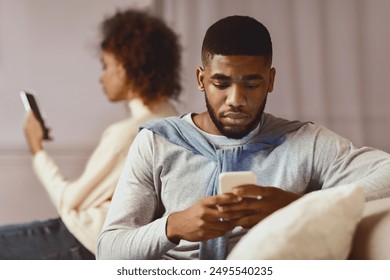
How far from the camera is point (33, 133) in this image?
4.80 feet

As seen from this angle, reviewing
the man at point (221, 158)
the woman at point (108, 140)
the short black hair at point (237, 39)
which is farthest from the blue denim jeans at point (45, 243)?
the short black hair at point (237, 39)

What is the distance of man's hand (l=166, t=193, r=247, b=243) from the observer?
1.21m

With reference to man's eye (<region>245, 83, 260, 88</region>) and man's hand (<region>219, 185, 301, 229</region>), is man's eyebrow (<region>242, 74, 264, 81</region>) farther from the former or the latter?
man's hand (<region>219, 185, 301, 229</region>)

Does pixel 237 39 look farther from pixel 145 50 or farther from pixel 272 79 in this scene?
pixel 145 50

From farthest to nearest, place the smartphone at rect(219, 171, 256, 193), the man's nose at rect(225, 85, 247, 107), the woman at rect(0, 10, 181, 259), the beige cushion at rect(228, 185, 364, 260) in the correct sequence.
Result: the woman at rect(0, 10, 181, 259) → the man's nose at rect(225, 85, 247, 107) → the smartphone at rect(219, 171, 256, 193) → the beige cushion at rect(228, 185, 364, 260)

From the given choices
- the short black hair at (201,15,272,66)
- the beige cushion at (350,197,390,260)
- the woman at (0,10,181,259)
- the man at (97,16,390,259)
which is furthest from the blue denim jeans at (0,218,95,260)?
the beige cushion at (350,197,390,260)

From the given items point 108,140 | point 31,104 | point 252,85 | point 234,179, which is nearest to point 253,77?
point 252,85

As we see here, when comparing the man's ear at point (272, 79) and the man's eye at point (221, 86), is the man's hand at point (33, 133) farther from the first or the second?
the man's ear at point (272, 79)

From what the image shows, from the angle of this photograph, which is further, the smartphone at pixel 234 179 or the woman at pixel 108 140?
the woman at pixel 108 140

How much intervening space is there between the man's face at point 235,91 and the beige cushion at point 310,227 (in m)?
0.33

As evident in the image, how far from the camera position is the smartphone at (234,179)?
1.20 meters

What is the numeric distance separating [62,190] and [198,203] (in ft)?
1.26

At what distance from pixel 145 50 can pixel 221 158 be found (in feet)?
1.13

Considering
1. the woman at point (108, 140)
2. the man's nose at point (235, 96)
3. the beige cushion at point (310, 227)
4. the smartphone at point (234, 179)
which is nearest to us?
the beige cushion at point (310, 227)
